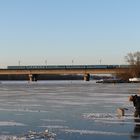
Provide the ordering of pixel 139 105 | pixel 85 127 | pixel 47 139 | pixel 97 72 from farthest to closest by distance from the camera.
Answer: pixel 97 72, pixel 139 105, pixel 85 127, pixel 47 139

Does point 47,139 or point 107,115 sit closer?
point 47,139

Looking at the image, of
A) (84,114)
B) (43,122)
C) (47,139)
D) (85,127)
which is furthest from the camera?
(84,114)

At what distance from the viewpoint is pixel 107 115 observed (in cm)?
2130

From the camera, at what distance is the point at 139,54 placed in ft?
501

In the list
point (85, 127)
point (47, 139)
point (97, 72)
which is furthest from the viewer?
point (97, 72)

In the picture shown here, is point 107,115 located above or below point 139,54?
below

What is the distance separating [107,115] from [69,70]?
4788 inches

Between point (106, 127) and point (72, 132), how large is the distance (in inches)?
76.0

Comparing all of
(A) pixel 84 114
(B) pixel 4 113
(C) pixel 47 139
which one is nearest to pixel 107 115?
(A) pixel 84 114

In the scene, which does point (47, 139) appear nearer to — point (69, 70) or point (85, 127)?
point (85, 127)

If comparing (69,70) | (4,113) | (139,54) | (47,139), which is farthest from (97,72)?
(47,139)

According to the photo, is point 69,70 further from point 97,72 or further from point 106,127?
point 106,127

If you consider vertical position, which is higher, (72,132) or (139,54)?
(139,54)

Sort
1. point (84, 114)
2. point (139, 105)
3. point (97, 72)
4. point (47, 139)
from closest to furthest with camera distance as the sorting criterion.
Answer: point (47, 139), point (139, 105), point (84, 114), point (97, 72)
